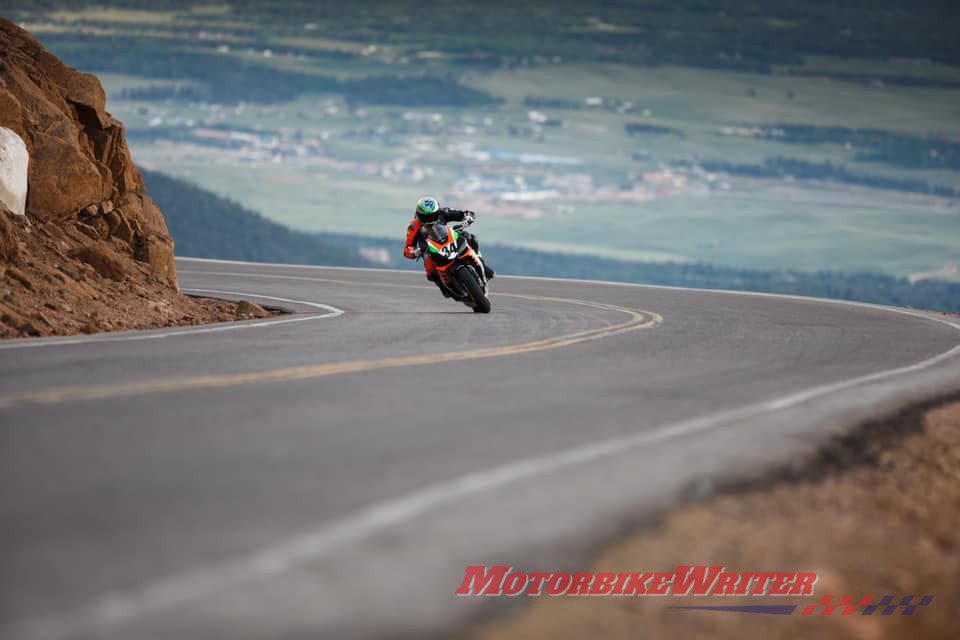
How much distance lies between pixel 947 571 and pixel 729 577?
1414 mm

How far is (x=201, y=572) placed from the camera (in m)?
5.21

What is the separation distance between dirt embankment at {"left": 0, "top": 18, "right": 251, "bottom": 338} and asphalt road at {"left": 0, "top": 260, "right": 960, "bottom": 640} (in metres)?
2.55

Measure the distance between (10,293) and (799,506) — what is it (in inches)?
470

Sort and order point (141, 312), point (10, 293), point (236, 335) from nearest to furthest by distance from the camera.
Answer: point (236, 335) → point (10, 293) → point (141, 312)

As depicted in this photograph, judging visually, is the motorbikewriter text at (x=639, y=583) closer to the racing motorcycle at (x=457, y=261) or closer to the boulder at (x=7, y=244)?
the boulder at (x=7, y=244)

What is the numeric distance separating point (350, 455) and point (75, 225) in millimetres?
14644

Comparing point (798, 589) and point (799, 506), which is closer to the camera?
point (798, 589)

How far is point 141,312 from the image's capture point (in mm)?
19391

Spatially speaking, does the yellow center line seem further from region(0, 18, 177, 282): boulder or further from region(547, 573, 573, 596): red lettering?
region(0, 18, 177, 282): boulder

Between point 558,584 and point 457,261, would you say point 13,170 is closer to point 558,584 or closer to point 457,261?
point 457,261

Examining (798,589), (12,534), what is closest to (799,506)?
(798,589)

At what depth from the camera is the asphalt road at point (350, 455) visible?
507cm

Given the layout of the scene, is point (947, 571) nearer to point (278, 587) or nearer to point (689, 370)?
point (278, 587)

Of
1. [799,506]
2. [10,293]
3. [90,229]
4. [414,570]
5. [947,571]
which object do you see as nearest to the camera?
[414,570]
